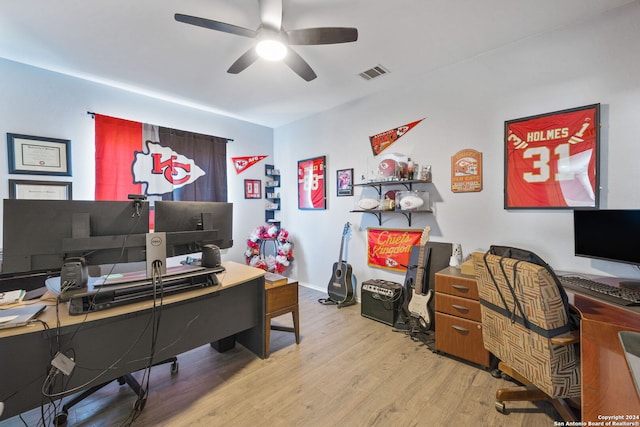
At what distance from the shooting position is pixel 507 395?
1.64 m

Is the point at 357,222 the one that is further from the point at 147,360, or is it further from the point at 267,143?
the point at 147,360

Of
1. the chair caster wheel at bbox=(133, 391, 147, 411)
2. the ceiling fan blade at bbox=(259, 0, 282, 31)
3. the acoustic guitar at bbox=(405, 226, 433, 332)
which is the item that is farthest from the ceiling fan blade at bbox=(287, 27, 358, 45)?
the chair caster wheel at bbox=(133, 391, 147, 411)

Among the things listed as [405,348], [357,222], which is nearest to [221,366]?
[405,348]

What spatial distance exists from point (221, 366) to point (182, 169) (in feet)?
8.90

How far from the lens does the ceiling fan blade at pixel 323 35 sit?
1.75m

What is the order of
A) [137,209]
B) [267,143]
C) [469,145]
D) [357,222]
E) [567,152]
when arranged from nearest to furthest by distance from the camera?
[137,209], [567,152], [469,145], [357,222], [267,143]

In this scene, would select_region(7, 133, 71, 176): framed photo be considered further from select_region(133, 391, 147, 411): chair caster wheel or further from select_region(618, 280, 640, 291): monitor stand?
select_region(618, 280, 640, 291): monitor stand

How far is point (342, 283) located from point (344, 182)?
56.2 inches

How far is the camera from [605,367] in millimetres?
1219

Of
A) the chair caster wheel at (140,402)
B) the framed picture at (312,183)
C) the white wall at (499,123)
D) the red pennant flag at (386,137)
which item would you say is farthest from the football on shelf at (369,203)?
the chair caster wheel at (140,402)

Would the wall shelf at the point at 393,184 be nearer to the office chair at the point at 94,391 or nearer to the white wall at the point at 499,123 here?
the white wall at the point at 499,123

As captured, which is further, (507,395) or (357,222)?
(357,222)

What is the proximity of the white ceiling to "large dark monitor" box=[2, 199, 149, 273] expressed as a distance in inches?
61.2

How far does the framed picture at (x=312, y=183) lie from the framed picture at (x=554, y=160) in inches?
91.9
